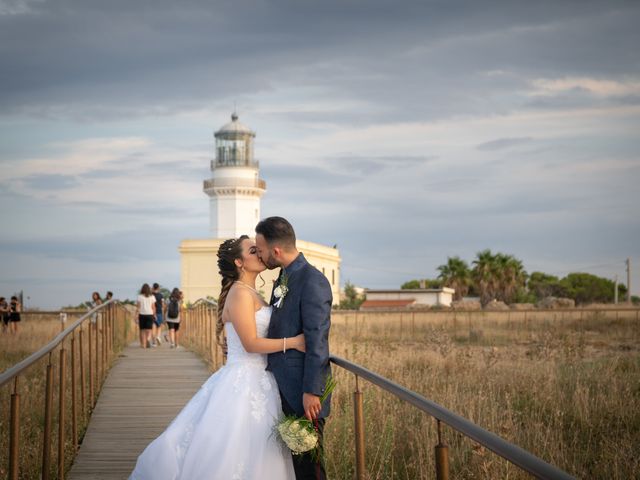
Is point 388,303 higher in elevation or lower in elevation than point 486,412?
higher

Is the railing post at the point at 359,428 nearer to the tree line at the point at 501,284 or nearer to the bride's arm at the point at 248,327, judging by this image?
the bride's arm at the point at 248,327

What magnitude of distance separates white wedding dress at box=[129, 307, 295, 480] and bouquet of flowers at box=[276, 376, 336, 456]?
0.95 feet

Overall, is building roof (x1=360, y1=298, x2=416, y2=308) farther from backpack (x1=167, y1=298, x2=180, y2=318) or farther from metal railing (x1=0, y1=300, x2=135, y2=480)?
metal railing (x1=0, y1=300, x2=135, y2=480)

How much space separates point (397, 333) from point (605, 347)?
30.4 feet

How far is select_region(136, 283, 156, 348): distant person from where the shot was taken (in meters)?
20.3

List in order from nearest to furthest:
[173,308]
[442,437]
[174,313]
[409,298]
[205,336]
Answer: [442,437]
[205,336]
[173,308]
[174,313]
[409,298]

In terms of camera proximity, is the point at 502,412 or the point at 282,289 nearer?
the point at 282,289

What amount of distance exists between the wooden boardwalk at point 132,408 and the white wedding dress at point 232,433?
2445 mm

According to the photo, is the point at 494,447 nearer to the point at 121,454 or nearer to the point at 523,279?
the point at 121,454

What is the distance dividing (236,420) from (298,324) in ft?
2.53

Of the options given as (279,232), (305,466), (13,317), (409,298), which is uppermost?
(409,298)

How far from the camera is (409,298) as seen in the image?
7381cm

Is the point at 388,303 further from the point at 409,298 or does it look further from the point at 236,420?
the point at 236,420

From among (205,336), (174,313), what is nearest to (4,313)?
(174,313)
